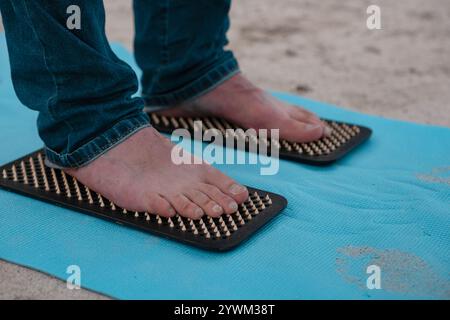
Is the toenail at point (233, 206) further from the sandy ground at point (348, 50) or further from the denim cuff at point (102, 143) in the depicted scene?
the sandy ground at point (348, 50)

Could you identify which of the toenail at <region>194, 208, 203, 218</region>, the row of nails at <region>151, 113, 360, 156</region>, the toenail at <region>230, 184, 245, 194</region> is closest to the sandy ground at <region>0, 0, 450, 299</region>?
the row of nails at <region>151, 113, 360, 156</region>

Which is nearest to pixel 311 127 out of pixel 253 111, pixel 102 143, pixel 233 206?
pixel 253 111

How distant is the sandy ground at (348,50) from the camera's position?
2.24 m

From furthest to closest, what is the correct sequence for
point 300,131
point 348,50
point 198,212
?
point 348,50 → point 300,131 → point 198,212

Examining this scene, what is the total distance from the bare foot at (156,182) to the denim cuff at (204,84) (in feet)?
1.25

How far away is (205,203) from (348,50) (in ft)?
4.81

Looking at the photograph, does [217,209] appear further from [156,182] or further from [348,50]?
[348,50]

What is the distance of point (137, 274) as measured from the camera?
4.14ft

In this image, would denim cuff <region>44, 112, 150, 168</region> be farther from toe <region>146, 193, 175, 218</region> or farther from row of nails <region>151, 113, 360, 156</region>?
row of nails <region>151, 113, 360, 156</region>

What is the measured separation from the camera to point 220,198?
144cm

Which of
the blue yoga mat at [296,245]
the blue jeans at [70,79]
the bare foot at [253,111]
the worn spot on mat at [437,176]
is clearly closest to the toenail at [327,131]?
the bare foot at [253,111]

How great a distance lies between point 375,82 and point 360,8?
97 centimetres
